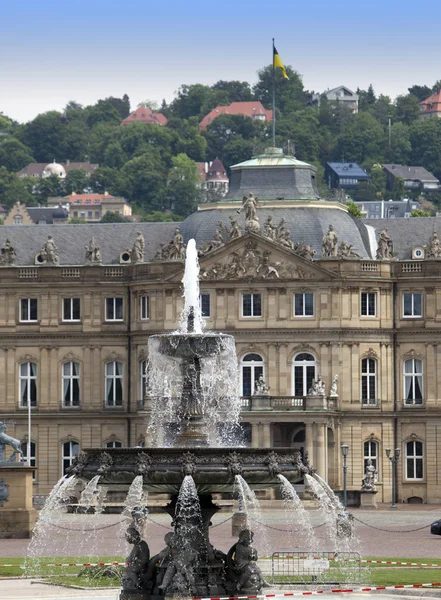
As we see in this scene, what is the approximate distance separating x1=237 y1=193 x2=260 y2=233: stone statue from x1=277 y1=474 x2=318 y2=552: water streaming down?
1948 centimetres

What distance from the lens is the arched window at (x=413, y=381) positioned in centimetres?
13350

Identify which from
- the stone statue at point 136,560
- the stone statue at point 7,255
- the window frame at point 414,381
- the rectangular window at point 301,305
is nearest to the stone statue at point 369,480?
the window frame at point 414,381

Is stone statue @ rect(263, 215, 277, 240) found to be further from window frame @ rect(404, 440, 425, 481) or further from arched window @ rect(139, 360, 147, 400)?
window frame @ rect(404, 440, 425, 481)

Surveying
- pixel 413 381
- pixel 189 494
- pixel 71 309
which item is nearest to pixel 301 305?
pixel 413 381

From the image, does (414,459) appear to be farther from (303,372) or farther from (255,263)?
(255,263)

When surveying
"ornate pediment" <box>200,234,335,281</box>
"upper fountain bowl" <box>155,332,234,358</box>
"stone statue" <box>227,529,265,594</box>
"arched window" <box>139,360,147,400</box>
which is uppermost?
"ornate pediment" <box>200,234,335,281</box>

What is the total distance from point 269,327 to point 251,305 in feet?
5.12

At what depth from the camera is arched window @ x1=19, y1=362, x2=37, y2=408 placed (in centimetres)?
13775

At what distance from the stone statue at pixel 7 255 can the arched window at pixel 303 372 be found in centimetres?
1657

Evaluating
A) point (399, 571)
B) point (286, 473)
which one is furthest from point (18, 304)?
point (286, 473)

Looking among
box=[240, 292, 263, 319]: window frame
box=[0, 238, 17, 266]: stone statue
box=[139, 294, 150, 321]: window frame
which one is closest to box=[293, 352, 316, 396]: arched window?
box=[240, 292, 263, 319]: window frame

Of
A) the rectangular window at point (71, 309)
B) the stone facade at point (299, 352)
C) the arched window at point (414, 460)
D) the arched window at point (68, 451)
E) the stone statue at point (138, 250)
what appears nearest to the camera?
the stone facade at point (299, 352)

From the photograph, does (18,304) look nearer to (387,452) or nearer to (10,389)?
(10,389)

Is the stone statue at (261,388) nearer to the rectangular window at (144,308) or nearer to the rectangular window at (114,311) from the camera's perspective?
the rectangular window at (144,308)
